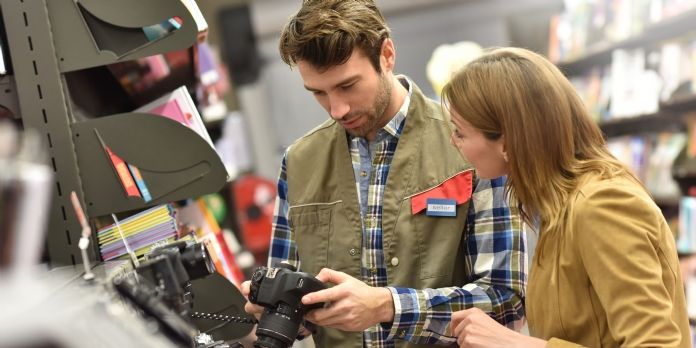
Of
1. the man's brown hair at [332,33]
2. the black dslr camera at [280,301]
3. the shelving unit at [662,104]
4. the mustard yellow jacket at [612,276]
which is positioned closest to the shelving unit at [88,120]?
the man's brown hair at [332,33]

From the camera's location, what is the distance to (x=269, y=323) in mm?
1299

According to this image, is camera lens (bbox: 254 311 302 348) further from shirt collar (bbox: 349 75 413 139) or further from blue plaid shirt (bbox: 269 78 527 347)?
shirt collar (bbox: 349 75 413 139)

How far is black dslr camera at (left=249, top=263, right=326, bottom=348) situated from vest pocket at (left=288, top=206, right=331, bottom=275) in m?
0.31

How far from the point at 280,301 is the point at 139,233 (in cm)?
42

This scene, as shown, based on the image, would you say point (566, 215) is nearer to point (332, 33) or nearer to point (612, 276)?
point (612, 276)

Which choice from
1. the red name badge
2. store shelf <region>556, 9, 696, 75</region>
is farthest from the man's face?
store shelf <region>556, 9, 696, 75</region>

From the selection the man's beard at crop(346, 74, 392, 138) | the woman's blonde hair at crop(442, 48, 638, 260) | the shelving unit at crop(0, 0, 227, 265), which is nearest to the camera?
the woman's blonde hair at crop(442, 48, 638, 260)

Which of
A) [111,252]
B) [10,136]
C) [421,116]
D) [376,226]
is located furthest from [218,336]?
[10,136]

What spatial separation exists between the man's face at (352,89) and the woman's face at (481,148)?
0.29m

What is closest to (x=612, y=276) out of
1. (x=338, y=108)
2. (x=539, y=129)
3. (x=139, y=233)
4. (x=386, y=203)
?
(x=539, y=129)

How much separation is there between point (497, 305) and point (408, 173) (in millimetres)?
347

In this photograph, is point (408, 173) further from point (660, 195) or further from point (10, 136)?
point (660, 195)

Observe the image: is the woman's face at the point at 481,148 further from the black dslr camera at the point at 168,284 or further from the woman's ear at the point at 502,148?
the black dslr camera at the point at 168,284

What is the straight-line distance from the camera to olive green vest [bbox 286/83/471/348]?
1.56 m
